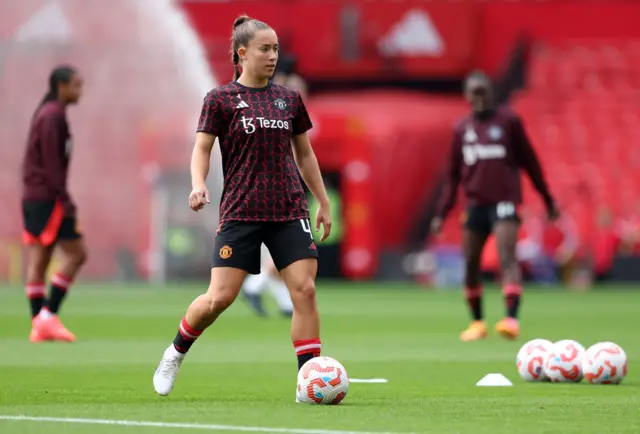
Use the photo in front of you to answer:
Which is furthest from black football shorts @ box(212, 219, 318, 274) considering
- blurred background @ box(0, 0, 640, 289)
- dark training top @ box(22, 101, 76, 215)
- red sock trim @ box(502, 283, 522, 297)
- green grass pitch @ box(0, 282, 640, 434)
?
blurred background @ box(0, 0, 640, 289)

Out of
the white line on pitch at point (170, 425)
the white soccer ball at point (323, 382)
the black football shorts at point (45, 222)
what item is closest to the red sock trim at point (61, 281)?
the black football shorts at point (45, 222)

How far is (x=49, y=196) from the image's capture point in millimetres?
12578

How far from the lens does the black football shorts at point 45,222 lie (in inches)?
495

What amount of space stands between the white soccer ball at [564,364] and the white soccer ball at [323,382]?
2019 millimetres

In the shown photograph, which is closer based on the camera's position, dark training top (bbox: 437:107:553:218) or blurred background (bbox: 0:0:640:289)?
dark training top (bbox: 437:107:553:218)

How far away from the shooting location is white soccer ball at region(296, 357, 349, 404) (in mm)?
7371

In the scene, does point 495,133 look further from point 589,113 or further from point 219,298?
point 589,113

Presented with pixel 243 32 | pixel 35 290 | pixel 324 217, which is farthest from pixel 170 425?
pixel 35 290

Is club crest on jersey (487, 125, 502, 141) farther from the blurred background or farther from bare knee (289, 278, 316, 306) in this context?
the blurred background

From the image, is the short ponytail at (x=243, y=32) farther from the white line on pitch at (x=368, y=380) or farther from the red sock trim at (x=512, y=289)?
the red sock trim at (x=512, y=289)

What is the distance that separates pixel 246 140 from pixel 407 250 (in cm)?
2592

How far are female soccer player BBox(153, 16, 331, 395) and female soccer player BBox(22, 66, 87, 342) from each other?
501 centimetres

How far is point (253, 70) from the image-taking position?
25.3 feet

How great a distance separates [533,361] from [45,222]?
17.3 ft
